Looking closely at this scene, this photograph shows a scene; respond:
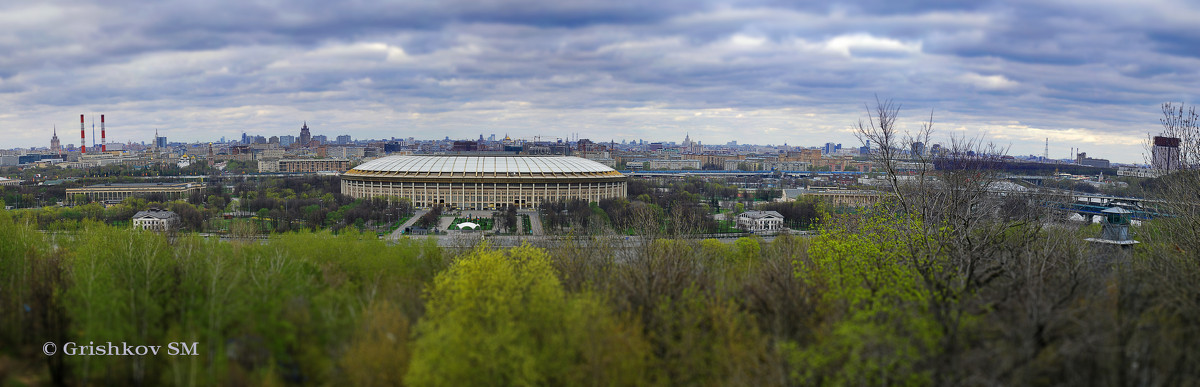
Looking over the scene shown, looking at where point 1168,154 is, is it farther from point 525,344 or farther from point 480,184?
point 480,184

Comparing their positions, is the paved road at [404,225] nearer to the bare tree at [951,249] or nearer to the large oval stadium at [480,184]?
the large oval stadium at [480,184]

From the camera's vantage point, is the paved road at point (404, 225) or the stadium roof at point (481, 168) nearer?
the paved road at point (404, 225)

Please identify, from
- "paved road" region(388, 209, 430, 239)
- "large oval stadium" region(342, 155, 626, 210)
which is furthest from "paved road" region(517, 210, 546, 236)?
"paved road" region(388, 209, 430, 239)

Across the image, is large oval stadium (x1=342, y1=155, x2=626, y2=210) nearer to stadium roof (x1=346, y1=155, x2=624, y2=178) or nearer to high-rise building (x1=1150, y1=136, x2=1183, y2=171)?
stadium roof (x1=346, y1=155, x2=624, y2=178)

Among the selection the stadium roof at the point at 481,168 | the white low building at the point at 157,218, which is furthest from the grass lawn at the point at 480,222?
the white low building at the point at 157,218

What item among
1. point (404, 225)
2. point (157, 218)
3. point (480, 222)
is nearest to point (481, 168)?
point (480, 222)

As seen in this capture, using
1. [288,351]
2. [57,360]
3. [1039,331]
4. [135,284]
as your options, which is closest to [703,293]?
[1039,331]

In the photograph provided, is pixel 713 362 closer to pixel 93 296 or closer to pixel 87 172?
pixel 93 296
